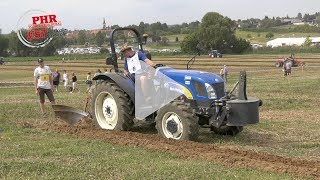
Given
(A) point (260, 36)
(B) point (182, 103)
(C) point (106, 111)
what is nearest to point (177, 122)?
(B) point (182, 103)

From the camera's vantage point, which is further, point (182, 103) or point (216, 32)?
point (216, 32)

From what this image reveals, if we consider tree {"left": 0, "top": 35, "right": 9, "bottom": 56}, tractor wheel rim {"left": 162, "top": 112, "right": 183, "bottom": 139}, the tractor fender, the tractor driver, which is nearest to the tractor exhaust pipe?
tractor wheel rim {"left": 162, "top": 112, "right": 183, "bottom": 139}

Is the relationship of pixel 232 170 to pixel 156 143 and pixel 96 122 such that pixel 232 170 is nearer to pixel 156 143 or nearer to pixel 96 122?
pixel 156 143

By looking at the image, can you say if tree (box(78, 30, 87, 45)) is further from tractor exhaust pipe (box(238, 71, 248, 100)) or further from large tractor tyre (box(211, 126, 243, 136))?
tractor exhaust pipe (box(238, 71, 248, 100))

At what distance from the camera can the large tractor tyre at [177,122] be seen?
8625 mm

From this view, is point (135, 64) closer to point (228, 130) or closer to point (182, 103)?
point (182, 103)

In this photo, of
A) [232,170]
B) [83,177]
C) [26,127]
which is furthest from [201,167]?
[26,127]

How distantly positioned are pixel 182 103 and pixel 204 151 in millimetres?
1270

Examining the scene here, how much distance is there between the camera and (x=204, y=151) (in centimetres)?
780

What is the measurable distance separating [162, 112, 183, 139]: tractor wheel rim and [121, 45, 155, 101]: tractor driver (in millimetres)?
657

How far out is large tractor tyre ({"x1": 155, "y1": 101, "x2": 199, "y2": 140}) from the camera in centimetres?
862

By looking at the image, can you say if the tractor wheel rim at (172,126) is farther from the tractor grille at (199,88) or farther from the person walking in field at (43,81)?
the person walking in field at (43,81)

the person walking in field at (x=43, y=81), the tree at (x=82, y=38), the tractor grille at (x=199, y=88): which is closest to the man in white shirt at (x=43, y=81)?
the person walking in field at (x=43, y=81)

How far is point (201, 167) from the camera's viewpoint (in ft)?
21.8
